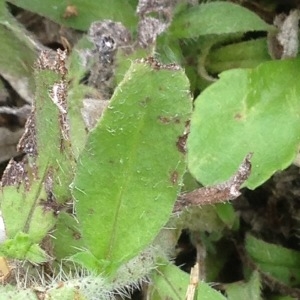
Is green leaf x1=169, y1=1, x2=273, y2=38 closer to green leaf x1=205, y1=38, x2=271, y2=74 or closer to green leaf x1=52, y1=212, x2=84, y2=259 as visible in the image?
green leaf x1=205, y1=38, x2=271, y2=74

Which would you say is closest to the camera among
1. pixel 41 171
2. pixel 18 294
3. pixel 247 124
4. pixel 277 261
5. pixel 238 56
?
pixel 18 294

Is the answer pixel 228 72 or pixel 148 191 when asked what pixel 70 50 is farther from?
pixel 148 191

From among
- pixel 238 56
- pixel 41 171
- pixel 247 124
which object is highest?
pixel 238 56

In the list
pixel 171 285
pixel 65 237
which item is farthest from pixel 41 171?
pixel 171 285

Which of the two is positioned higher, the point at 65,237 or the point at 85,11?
the point at 85,11

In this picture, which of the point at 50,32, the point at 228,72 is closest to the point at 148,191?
the point at 228,72

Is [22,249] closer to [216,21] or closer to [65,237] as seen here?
[65,237]
